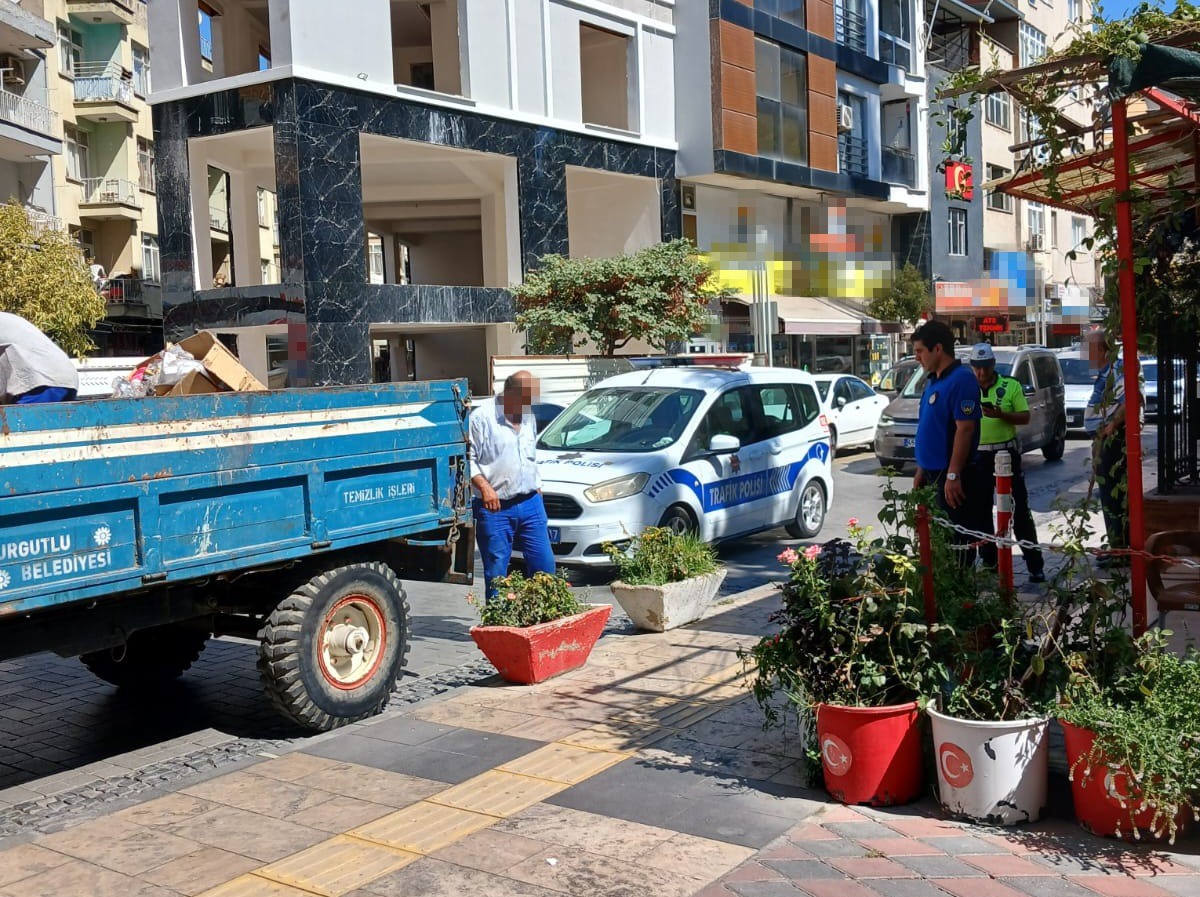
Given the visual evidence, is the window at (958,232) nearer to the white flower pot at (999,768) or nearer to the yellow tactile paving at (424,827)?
the white flower pot at (999,768)

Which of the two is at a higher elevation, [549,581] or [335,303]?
[335,303]

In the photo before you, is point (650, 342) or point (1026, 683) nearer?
point (1026, 683)

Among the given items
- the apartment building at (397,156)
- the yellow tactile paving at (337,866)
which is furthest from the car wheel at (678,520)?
the apartment building at (397,156)

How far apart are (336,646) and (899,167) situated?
3332 centimetres

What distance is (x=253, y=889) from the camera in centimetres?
420

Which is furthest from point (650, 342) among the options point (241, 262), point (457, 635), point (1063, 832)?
point (1063, 832)

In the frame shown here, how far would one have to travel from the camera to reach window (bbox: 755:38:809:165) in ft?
93.8

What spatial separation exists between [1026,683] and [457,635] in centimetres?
482

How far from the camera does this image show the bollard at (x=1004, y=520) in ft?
16.7

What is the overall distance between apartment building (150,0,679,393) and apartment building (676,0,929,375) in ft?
3.80

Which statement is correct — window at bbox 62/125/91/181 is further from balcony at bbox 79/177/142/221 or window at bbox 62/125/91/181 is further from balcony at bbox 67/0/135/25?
balcony at bbox 67/0/135/25

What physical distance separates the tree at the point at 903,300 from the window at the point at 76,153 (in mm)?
24583

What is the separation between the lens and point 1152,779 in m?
3.98

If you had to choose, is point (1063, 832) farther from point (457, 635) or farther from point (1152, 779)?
point (457, 635)
